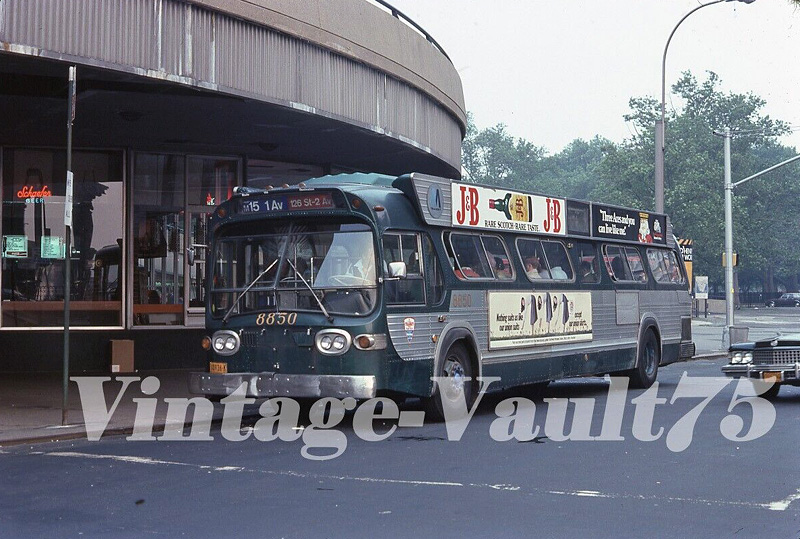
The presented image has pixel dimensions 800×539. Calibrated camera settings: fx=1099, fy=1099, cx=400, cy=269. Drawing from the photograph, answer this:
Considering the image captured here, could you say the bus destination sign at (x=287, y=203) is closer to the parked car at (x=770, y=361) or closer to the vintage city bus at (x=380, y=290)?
the vintage city bus at (x=380, y=290)

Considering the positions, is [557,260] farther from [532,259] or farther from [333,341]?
[333,341]

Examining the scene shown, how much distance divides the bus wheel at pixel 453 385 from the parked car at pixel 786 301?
8812cm

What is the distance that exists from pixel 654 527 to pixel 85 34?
32.7 feet

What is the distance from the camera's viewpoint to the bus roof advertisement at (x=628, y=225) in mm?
18231

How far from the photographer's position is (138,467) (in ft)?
33.5

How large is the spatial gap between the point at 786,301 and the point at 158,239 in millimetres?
84891

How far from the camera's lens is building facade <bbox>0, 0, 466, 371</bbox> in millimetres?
16297

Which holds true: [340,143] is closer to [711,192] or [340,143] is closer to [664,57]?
[664,57]

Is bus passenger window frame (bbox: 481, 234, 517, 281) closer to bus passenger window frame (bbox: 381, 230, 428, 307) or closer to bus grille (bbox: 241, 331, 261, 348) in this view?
bus passenger window frame (bbox: 381, 230, 428, 307)

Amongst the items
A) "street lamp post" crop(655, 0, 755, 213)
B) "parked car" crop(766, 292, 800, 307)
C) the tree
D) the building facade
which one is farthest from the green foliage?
Answer: the building facade

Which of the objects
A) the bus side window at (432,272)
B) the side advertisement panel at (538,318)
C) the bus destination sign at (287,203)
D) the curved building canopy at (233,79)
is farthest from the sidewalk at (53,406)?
the curved building canopy at (233,79)

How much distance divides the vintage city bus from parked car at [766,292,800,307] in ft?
283

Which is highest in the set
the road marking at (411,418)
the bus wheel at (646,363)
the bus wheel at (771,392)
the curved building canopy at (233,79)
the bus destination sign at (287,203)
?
the curved building canopy at (233,79)

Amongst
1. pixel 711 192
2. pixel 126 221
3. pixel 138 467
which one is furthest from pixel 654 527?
pixel 711 192
